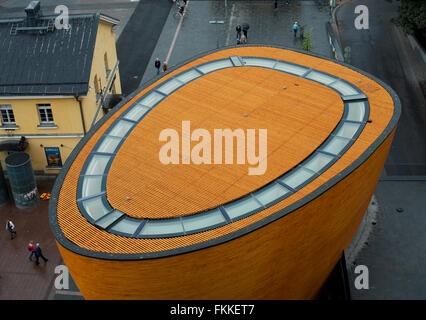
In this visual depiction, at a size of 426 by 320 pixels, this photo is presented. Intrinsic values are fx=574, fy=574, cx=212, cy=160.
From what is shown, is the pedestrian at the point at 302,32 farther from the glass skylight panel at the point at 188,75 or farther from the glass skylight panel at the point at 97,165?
the glass skylight panel at the point at 97,165

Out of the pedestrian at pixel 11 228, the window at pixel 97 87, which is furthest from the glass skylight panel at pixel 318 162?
the window at pixel 97 87

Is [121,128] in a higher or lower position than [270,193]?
higher

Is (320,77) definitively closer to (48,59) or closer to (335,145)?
(335,145)

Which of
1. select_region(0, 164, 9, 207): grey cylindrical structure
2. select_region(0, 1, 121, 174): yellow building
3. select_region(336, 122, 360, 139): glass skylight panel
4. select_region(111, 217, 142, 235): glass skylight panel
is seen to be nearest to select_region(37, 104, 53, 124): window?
select_region(0, 1, 121, 174): yellow building

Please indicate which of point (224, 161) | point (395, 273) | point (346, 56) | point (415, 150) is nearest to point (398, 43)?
point (346, 56)

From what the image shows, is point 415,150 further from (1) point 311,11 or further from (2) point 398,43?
(1) point 311,11

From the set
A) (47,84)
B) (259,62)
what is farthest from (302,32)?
(47,84)

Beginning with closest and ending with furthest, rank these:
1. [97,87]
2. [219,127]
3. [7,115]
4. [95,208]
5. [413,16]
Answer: [95,208] → [219,127] → [7,115] → [97,87] → [413,16]
